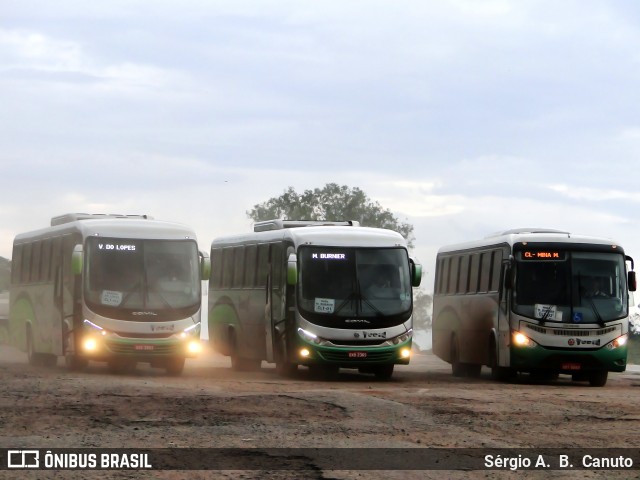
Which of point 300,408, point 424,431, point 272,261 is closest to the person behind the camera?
point 424,431

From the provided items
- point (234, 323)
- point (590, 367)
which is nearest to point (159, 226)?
point (234, 323)

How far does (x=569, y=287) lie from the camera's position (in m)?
28.2

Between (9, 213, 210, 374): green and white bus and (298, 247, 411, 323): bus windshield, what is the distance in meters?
2.52

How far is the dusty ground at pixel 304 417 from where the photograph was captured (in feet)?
50.0

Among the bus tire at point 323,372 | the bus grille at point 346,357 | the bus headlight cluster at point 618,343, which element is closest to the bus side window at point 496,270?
the bus headlight cluster at point 618,343

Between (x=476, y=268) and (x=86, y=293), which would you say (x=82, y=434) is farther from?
(x=476, y=268)

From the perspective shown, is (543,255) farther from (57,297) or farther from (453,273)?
(57,297)

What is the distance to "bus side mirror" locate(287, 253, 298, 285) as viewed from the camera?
2795 cm

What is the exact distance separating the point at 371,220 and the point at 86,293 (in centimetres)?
7742

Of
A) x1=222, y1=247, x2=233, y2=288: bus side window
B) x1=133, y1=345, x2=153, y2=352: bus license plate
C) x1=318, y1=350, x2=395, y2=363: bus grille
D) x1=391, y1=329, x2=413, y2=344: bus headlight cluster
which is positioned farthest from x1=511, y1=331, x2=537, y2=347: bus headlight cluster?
x1=222, y1=247, x2=233, y2=288: bus side window

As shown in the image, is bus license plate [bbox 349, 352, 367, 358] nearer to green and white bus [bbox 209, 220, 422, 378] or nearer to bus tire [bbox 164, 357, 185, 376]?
green and white bus [bbox 209, 220, 422, 378]

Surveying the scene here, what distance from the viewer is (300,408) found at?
1947cm

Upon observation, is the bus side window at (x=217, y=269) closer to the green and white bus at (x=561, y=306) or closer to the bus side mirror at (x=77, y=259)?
the bus side mirror at (x=77, y=259)

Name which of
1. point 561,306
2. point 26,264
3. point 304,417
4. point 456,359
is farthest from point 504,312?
point 26,264
